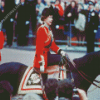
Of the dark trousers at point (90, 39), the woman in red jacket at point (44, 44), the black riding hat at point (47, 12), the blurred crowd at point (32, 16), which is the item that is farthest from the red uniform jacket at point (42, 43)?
the dark trousers at point (90, 39)

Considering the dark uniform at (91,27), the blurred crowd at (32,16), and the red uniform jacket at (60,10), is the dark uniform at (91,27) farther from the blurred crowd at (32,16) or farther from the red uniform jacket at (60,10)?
the red uniform jacket at (60,10)

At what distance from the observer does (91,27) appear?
3244 mm

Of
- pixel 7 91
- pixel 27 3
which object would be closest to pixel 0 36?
pixel 27 3

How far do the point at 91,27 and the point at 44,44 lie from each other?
1432 mm

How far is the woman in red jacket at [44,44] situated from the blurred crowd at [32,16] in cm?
44

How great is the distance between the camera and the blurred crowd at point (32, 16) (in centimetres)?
264

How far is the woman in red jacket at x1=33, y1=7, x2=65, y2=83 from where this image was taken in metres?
1.97

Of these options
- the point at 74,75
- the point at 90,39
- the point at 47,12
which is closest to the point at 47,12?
the point at 47,12

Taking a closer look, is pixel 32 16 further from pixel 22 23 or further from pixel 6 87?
pixel 6 87

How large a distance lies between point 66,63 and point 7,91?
55cm

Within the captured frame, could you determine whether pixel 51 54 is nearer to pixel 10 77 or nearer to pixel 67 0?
pixel 10 77

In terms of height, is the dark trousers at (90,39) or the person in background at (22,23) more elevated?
the person in background at (22,23)

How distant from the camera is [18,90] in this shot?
1.89m

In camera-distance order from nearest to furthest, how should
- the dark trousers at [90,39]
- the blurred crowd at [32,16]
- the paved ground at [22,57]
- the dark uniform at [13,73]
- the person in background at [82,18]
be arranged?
the dark uniform at [13,73] < the paved ground at [22,57] < the blurred crowd at [32,16] < the person in background at [82,18] < the dark trousers at [90,39]
